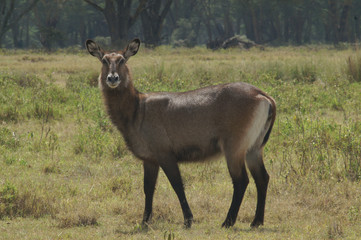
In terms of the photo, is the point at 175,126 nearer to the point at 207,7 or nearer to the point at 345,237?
the point at 345,237

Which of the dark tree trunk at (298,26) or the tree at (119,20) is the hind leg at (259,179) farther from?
the dark tree trunk at (298,26)

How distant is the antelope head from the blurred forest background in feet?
83.6

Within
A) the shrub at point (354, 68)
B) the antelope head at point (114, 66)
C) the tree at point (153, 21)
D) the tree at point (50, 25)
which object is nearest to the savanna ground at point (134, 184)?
the antelope head at point (114, 66)

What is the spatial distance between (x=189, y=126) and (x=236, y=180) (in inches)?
26.8

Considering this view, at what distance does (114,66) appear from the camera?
5180mm

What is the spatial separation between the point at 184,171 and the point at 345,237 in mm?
2746

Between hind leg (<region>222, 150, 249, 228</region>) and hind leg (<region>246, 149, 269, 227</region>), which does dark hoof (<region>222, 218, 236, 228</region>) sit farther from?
hind leg (<region>246, 149, 269, 227</region>)

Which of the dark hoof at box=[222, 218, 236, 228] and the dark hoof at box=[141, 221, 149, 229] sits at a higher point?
the dark hoof at box=[222, 218, 236, 228]

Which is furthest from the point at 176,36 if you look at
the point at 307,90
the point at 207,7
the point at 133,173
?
the point at 133,173

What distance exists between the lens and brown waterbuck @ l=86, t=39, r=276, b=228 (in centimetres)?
493

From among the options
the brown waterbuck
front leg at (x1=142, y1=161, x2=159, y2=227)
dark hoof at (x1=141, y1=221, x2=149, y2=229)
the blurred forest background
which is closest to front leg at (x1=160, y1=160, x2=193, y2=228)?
the brown waterbuck

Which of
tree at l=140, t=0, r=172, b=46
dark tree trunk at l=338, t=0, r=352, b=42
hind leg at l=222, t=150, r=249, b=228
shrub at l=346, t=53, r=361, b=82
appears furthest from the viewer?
dark tree trunk at l=338, t=0, r=352, b=42

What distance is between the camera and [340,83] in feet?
39.3

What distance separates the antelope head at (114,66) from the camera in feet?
16.7
